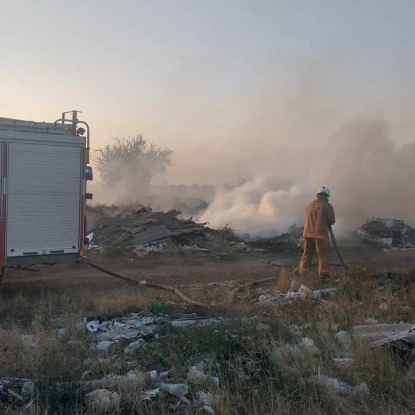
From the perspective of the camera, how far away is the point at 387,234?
20578mm

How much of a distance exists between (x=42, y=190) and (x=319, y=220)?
5534mm

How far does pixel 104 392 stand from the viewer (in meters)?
4.03

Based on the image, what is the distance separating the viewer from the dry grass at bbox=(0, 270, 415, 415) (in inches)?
156

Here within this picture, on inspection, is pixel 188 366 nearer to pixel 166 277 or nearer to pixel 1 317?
pixel 1 317

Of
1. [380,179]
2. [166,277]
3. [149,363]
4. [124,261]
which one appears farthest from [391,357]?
[380,179]

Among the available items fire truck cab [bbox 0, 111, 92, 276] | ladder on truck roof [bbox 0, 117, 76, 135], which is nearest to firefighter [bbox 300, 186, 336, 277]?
fire truck cab [bbox 0, 111, 92, 276]

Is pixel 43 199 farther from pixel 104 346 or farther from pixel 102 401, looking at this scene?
pixel 102 401

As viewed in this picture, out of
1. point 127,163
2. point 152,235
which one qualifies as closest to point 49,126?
point 152,235

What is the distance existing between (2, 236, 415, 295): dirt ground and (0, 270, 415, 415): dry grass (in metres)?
4.35

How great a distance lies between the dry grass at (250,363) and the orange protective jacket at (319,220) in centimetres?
430

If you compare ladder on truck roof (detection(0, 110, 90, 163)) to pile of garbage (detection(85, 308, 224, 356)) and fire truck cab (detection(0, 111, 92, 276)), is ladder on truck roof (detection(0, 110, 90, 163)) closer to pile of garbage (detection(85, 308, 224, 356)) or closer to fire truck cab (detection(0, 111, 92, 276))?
fire truck cab (detection(0, 111, 92, 276))

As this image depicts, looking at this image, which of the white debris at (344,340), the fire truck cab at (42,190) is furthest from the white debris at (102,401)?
the fire truck cab at (42,190)

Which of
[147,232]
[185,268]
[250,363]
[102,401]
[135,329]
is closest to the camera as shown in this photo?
[102,401]

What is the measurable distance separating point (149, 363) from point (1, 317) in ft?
10.8
